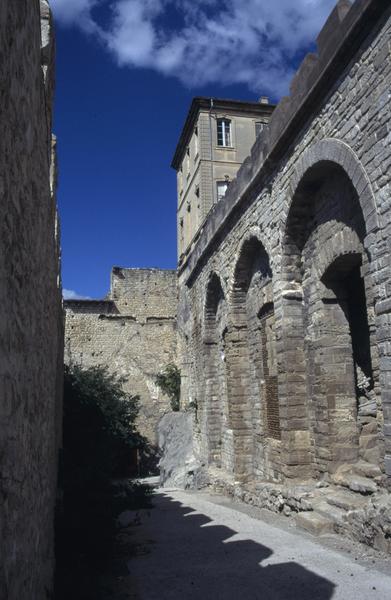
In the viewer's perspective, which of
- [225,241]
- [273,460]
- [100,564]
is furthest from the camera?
[225,241]

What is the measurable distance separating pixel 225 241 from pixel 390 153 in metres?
6.48

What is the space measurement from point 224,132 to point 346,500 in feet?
70.1

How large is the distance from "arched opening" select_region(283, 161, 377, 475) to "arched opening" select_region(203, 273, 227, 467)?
4.63 meters

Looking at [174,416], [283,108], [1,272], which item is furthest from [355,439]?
[174,416]

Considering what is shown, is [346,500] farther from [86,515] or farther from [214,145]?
[214,145]

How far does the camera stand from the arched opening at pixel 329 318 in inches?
279

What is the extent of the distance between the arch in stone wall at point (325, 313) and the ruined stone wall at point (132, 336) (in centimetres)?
1477

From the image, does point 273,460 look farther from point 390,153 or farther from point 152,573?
point 390,153

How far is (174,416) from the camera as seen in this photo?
18.4 m

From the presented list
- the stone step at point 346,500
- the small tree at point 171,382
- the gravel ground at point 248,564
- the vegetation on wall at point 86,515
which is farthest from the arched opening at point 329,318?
the small tree at point 171,382

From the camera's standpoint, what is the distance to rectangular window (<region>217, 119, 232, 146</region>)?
25.0 metres

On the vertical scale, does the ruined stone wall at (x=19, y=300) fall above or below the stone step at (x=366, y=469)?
above

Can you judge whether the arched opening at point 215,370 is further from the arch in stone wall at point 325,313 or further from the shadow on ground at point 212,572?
the shadow on ground at point 212,572

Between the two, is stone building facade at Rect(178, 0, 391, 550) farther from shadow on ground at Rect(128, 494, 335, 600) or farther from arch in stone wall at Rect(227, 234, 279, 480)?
shadow on ground at Rect(128, 494, 335, 600)
